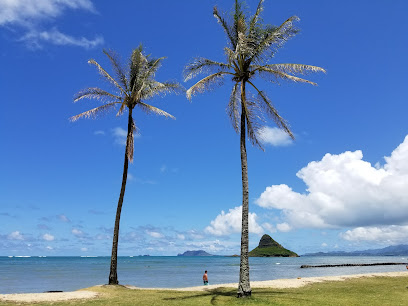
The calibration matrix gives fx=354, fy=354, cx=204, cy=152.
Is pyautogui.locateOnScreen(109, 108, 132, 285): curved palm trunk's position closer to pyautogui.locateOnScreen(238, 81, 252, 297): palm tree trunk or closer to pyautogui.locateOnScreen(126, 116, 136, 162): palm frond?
pyautogui.locateOnScreen(126, 116, 136, 162): palm frond

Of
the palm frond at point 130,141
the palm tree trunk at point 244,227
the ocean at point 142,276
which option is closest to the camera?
the palm tree trunk at point 244,227

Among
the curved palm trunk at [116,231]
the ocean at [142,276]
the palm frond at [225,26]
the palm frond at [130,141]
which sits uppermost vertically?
the palm frond at [225,26]

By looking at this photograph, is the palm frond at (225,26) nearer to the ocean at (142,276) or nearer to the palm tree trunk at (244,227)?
the palm tree trunk at (244,227)

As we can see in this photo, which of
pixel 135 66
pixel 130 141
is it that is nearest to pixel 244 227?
pixel 130 141

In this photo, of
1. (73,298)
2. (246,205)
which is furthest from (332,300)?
(73,298)

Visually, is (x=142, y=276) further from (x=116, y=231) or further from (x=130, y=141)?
(x=130, y=141)

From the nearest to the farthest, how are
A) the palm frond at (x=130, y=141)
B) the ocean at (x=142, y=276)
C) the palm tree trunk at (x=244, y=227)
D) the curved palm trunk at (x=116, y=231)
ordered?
the palm tree trunk at (x=244, y=227)
the curved palm trunk at (x=116, y=231)
the palm frond at (x=130, y=141)
the ocean at (x=142, y=276)

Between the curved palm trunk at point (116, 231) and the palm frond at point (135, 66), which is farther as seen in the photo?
the palm frond at point (135, 66)

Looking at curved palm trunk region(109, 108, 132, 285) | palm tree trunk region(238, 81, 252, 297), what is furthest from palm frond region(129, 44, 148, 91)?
palm tree trunk region(238, 81, 252, 297)

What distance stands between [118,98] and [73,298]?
1581 centimetres

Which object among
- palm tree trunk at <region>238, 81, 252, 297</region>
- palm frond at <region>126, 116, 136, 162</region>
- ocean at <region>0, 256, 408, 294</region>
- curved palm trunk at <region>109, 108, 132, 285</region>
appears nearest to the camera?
palm tree trunk at <region>238, 81, 252, 297</region>

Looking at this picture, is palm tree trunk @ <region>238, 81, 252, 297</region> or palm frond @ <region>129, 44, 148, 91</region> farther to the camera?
palm frond @ <region>129, 44, 148, 91</region>

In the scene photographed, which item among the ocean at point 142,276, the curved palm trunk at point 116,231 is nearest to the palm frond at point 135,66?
the curved palm trunk at point 116,231

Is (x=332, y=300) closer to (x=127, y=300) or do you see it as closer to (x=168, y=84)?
(x=127, y=300)
